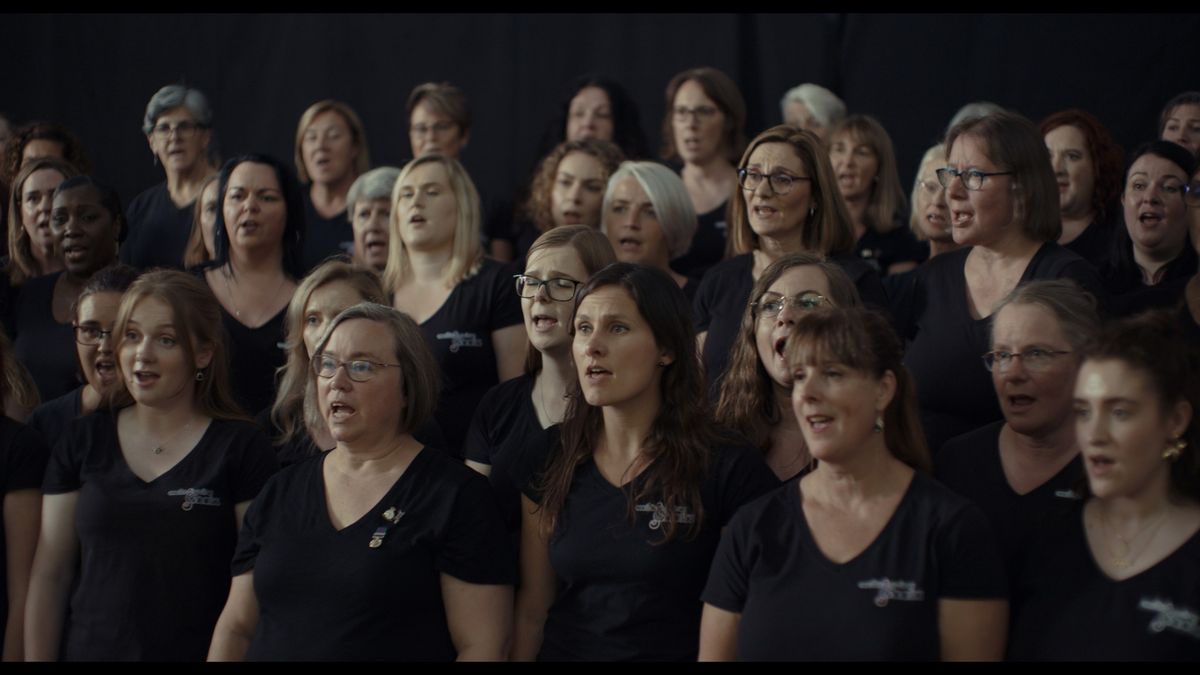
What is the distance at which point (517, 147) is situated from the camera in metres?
6.92

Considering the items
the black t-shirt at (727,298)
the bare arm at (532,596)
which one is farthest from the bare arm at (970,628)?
the black t-shirt at (727,298)

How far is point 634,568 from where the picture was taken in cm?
314

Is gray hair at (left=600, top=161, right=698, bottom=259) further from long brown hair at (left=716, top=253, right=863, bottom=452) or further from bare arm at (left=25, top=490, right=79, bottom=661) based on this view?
bare arm at (left=25, top=490, right=79, bottom=661)

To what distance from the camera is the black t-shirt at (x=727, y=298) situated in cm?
407

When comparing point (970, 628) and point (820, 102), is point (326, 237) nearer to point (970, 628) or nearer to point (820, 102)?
point (820, 102)

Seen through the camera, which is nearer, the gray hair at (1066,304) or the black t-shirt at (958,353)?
the gray hair at (1066,304)

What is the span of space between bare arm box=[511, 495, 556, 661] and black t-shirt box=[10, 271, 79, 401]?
6.20 feet

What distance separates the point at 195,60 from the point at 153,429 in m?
3.52

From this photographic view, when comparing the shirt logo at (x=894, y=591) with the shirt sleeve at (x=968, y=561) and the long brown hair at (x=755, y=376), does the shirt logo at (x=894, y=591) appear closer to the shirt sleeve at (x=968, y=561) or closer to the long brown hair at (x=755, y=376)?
the shirt sleeve at (x=968, y=561)

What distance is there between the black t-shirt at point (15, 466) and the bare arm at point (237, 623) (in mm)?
782

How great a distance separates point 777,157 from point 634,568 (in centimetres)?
164

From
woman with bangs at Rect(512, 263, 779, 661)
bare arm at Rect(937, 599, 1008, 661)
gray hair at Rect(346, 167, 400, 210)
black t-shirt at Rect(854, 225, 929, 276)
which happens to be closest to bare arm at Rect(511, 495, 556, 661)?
woman with bangs at Rect(512, 263, 779, 661)

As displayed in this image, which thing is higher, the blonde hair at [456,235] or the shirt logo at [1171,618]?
the blonde hair at [456,235]

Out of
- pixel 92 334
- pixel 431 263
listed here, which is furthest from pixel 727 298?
pixel 92 334
